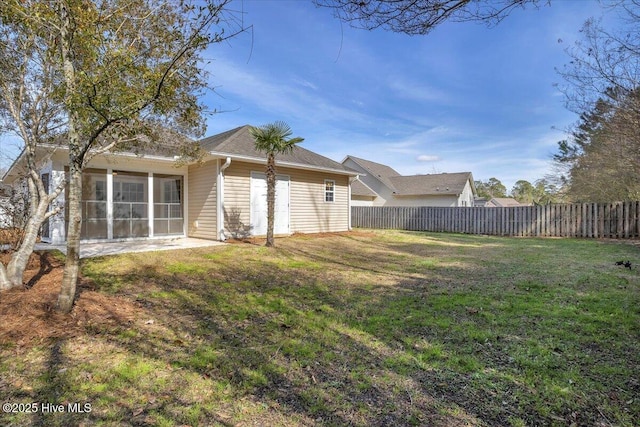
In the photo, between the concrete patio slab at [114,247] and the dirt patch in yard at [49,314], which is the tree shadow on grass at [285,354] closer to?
the dirt patch in yard at [49,314]

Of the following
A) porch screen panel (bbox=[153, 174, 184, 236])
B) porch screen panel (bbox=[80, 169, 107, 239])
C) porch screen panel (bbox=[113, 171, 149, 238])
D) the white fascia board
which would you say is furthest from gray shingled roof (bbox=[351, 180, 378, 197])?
porch screen panel (bbox=[80, 169, 107, 239])

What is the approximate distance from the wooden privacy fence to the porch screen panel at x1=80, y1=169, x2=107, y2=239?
1397 cm

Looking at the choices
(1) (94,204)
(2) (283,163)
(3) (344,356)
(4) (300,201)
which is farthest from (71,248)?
(4) (300,201)

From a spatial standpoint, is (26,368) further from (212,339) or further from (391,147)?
(391,147)

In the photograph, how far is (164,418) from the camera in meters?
1.99

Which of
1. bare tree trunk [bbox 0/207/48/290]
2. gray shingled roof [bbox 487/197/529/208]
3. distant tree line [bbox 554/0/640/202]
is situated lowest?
bare tree trunk [bbox 0/207/48/290]

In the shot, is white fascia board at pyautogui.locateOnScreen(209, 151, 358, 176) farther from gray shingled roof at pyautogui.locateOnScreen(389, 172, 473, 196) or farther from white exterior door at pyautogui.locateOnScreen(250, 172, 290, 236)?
gray shingled roof at pyautogui.locateOnScreen(389, 172, 473, 196)

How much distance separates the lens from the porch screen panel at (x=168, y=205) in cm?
1098

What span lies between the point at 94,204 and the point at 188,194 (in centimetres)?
287

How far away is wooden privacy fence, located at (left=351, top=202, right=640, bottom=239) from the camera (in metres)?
12.7

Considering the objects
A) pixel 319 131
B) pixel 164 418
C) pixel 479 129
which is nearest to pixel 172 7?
pixel 164 418

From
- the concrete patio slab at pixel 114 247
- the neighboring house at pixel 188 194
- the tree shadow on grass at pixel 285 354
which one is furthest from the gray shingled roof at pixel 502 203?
the tree shadow on grass at pixel 285 354

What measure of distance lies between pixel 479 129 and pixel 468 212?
8196 mm

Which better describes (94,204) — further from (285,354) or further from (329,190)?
(285,354)
